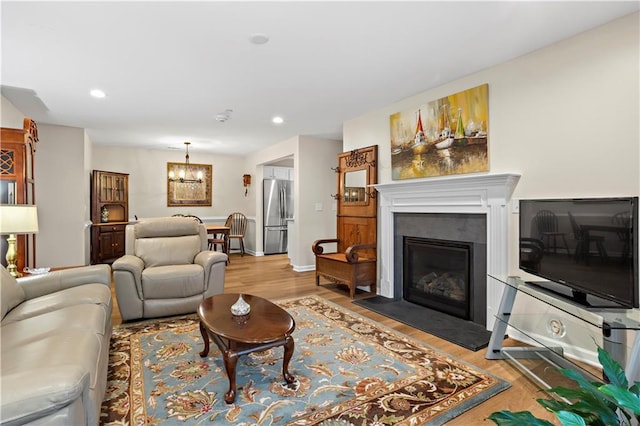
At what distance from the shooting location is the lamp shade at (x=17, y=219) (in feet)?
8.29

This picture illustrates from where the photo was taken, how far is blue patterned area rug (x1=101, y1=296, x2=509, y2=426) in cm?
177

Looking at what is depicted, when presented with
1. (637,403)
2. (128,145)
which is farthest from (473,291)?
(128,145)

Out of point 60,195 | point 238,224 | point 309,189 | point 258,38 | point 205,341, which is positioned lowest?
point 205,341

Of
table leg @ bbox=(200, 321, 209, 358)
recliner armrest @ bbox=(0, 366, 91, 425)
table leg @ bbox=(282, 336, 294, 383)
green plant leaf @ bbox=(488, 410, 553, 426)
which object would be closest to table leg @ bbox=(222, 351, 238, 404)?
table leg @ bbox=(282, 336, 294, 383)

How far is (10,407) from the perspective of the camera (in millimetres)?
1018

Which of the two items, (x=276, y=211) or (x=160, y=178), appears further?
(x=276, y=211)

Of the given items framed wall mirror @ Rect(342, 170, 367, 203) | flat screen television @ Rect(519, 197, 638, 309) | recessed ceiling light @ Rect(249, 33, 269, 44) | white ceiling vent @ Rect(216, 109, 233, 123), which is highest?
white ceiling vent @ Rect(216, 109, 233, 123)

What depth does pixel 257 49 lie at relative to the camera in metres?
2.58

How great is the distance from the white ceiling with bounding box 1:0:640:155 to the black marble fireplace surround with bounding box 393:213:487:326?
55.2 inches

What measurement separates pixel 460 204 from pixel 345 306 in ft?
5.51

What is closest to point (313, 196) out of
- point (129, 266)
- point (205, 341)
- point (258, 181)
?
point (258, 181)

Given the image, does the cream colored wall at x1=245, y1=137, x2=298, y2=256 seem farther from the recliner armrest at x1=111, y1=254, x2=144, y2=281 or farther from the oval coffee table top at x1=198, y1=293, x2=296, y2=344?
the oval coffee table top at x1=198, y1=293, x2=296, y2=344

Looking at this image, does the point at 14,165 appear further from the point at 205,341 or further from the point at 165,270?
the point at 205,341

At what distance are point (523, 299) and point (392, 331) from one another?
1150 millimetres
